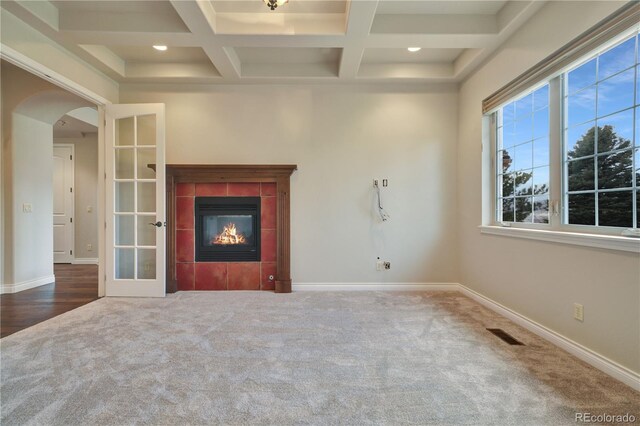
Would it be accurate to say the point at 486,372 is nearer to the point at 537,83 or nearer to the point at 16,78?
the point at 537,83

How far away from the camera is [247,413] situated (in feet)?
4.96

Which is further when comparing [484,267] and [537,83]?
[484,267]

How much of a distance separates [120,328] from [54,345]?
44 cm

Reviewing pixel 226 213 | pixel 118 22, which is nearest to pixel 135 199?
pixel 226 213

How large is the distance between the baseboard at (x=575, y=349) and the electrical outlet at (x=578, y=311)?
0.19m

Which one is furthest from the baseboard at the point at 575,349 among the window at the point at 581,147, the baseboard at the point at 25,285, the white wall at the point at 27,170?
the baseboard at the point at 25,285

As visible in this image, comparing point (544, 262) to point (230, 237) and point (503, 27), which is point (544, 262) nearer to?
point (503, 27)

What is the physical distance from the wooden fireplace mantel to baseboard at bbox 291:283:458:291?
0.91 feet

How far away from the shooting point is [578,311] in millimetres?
2131

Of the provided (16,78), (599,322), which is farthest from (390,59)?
(16,78)

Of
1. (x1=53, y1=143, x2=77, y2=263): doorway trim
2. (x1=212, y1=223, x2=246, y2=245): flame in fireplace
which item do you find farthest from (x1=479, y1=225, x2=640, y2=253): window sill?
(x1=53, y1=143, x2=77, y2=263): doorway trim

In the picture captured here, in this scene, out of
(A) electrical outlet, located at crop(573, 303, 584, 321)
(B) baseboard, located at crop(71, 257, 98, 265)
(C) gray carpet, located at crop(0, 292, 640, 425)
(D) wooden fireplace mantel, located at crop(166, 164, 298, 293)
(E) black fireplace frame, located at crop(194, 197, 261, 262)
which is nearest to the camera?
(C) gray carpet, located at crop(0, 292, 640, 425)

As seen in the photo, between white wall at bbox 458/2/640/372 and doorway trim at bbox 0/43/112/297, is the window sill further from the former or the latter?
doorway trim at bbox 0/43/112/297

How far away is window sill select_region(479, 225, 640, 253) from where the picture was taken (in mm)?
1758
